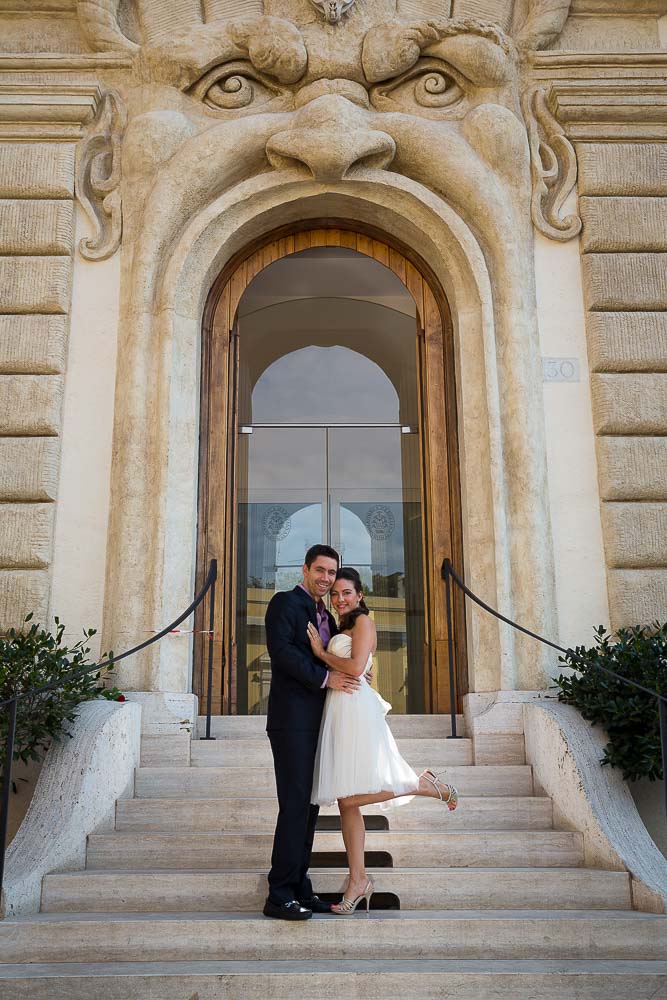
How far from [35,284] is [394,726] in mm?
4346

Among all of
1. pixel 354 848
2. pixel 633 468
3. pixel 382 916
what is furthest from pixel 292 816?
pixel 633 468

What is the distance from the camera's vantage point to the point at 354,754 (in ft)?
15.1

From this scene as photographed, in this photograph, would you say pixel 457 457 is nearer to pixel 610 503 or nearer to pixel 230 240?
pixel 610 503

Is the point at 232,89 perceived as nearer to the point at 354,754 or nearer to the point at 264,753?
the point at 264,753

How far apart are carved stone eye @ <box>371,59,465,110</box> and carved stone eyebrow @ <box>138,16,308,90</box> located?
0.70 metres

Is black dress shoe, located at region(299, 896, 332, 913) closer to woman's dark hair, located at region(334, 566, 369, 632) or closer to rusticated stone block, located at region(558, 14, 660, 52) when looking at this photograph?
woman's dark hair, located at region(334, 566, 369, 632)

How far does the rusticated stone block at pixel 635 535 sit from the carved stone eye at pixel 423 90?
3.66m

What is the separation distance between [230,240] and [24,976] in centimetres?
574

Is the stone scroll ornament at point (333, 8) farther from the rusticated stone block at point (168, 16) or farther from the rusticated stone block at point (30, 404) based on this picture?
the rusticated stone block at point (30, 404)

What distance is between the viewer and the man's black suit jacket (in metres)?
4.62

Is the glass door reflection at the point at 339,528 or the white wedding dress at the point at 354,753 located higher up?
the glass door reflection at the point at 339,528

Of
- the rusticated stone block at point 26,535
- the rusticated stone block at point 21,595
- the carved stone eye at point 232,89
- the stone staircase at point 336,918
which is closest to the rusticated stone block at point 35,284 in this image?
the rusticated stone block at point 26,535

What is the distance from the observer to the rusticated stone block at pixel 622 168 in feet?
25.9

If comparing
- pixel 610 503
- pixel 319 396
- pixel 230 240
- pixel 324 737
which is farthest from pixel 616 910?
pixel 230 240
